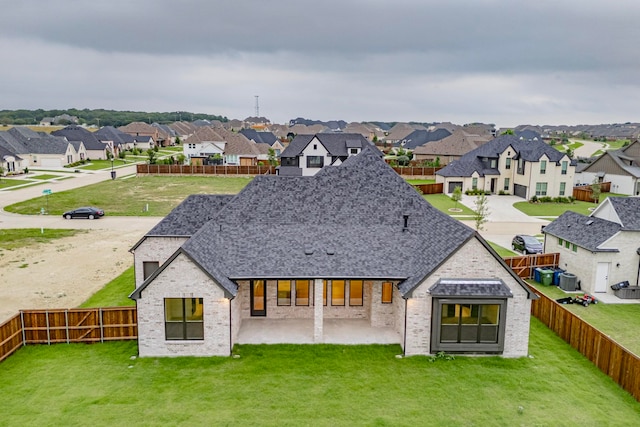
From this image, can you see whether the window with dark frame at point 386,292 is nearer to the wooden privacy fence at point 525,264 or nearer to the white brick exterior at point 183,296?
the white brick exterior at point 183,296

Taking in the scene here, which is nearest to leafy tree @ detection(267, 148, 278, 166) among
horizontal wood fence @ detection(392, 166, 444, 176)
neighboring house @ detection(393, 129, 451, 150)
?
horizontal wood fence @ detection(392, 166, 444, 176)

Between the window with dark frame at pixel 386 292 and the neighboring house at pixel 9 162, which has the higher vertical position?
the neighboring house at pixel 9 162

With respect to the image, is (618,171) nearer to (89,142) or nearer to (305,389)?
(305,389)

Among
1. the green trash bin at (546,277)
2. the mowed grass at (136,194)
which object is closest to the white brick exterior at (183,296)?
the green trash bin at (546,277)

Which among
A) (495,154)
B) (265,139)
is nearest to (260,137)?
(265,139)

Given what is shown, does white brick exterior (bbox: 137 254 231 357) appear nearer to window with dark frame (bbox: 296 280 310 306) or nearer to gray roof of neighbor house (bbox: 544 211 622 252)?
window with dark frame (bbox: 296 280 310 306)

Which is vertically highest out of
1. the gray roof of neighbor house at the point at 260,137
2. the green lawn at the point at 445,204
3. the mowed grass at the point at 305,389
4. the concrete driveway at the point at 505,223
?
the gray roof of neighbor house at the point at 260,137

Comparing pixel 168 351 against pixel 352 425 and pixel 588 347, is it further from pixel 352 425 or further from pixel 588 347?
pixel 588 347
